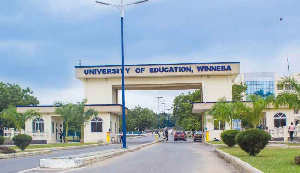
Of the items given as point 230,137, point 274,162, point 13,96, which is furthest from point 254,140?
point 13,96

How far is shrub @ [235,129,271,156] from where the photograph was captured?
17625mm

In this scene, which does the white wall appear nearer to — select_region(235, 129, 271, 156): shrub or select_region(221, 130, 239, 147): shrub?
select_region(221, 130, 239, 147): shrub

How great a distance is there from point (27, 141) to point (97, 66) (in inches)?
1062

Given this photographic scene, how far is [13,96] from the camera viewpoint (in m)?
72.8

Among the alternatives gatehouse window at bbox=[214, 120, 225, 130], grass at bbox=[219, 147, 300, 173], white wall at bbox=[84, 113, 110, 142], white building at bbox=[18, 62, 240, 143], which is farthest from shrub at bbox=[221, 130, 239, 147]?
white wall at bbox=[84, 113, 110, 142]

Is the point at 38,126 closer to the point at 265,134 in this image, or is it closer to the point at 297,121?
the point at 297,121

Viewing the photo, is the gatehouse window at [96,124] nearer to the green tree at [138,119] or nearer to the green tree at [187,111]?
the green tree at [187,111]

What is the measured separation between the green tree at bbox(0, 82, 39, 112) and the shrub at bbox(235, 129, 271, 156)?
193ft

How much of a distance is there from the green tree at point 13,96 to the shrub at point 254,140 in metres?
58.9

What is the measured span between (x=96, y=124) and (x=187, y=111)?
3231 cm

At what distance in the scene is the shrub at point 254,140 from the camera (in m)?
17.6

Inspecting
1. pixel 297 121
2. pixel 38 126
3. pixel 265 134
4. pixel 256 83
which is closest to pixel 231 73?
pixel 297 121

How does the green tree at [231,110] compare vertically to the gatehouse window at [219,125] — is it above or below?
above

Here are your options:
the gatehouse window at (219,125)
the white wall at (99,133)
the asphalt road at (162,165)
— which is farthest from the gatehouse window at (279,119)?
the asphalt road at (162,165)
